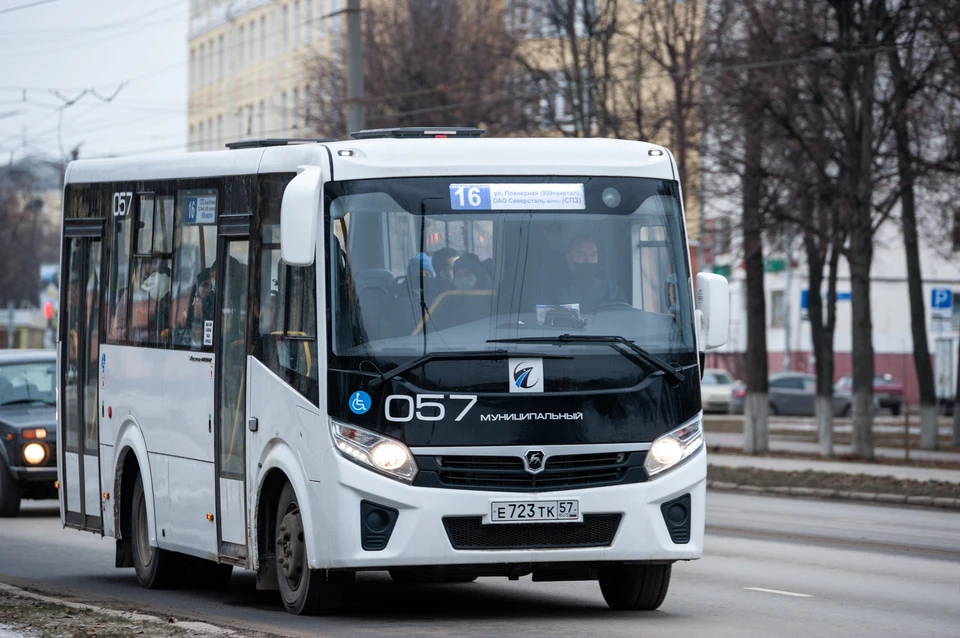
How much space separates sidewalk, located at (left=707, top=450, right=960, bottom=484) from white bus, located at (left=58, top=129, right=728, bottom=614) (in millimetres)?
14848

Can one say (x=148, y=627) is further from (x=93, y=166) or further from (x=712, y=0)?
(x=712, y=0)

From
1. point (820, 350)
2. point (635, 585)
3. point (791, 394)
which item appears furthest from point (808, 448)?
point (635, 585)

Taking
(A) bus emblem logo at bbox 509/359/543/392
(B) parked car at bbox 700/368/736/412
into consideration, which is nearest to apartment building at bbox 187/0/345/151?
(B) parked car at bbox 700/368/736/412

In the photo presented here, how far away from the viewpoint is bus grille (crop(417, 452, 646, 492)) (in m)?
9.48

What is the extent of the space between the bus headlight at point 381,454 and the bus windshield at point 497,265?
0.45 metres

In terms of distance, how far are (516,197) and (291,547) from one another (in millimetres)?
2301

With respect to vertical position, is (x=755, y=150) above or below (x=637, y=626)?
above

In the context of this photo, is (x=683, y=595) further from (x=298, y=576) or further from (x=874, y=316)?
(x=874, y=316)

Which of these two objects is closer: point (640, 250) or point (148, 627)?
point (148, 627)

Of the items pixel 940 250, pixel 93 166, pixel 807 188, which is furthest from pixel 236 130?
pixel 93 166

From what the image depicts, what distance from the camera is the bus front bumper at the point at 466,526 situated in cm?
941

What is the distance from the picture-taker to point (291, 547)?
A: 10047 millimetres

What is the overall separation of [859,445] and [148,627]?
22.3 metres

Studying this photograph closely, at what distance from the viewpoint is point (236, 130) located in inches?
3629
